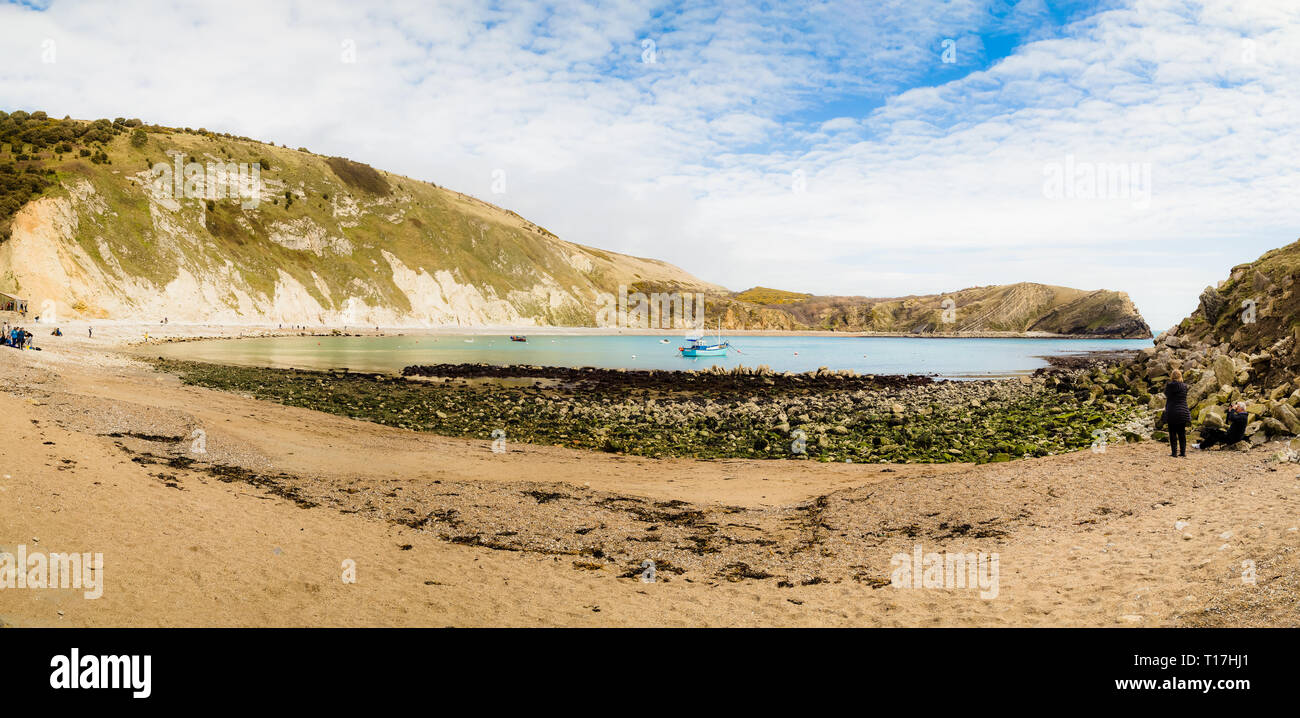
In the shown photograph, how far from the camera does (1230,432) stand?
46.6 feet

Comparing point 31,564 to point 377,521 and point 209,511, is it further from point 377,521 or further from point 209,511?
point 377,521

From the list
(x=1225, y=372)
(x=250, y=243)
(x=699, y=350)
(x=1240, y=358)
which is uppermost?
(x=250, y=243)

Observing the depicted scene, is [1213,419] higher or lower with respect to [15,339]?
lower

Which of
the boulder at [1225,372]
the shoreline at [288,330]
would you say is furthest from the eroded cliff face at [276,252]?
the boulder at [1225,372]

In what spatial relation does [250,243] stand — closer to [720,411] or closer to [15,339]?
[15,339]

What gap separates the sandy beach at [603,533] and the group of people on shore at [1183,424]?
Answer: 0.49m

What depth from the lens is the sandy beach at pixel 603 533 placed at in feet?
22.3

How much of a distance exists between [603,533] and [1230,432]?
14033 mm

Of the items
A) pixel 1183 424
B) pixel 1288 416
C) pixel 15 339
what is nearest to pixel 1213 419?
pixel 1288 416

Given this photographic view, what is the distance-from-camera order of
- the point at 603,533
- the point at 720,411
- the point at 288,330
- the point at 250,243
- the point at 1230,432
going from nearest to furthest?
the point at 603,533 < the point at 1230,432 < the point at 720,411 < the point at 288,330 < the point at 250,243

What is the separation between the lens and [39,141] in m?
86.8
